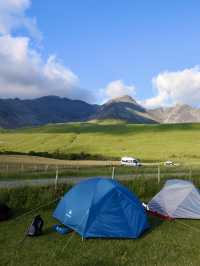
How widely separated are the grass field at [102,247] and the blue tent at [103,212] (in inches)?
16.6

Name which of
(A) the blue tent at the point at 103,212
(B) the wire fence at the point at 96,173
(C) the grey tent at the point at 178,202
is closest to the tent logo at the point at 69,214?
(A) the blue tent at the point at 103,212

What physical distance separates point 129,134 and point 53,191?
431 ft

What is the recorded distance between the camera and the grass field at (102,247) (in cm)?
1179

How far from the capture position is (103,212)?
48.7 ft

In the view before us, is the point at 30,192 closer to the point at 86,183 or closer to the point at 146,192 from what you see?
the point at 86,183

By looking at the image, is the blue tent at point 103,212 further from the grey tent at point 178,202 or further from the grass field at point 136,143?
the grass field at point 136,143

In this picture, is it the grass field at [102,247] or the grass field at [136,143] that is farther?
the grass field at [136,143]

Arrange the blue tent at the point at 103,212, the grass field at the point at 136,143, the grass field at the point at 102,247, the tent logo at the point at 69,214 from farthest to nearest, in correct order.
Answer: the grass field at the point at 136,143 < the tent logo at the point at 69,214 < the blue tent at the point at 103,212 < the grass field at the point at 102,247

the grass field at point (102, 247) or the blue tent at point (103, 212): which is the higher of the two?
the blue tent at point (103, 212)

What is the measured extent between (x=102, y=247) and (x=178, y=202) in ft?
19.1

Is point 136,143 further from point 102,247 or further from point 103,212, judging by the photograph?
point 102,247

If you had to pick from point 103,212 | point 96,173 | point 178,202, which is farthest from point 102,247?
point 96,173

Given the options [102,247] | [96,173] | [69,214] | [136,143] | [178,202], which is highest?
[136,143]

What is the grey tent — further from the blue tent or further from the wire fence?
the wire fence
